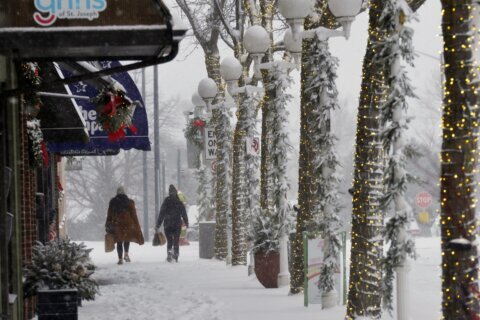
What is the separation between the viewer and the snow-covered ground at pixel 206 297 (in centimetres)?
1520

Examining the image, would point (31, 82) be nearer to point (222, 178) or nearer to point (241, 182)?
point (241, 182)

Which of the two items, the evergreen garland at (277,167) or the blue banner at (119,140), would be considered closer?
the evergreen garland at (277,167)

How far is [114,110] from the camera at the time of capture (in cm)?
1247

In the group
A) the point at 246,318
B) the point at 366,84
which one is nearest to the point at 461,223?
the point at 366,84

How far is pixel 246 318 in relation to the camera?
14.5 metres

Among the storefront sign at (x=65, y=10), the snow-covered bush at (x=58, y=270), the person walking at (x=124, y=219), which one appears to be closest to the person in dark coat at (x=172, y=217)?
the person walking at (x=124, y=219)

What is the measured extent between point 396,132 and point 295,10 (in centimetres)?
409

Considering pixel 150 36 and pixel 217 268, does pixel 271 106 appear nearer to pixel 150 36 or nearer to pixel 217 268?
pixel 217 268

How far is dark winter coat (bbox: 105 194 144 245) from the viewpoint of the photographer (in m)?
27.5

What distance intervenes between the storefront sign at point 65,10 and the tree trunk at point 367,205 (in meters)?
4.80

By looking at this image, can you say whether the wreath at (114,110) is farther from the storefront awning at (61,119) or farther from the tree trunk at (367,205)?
the storefront awning at (61,119)

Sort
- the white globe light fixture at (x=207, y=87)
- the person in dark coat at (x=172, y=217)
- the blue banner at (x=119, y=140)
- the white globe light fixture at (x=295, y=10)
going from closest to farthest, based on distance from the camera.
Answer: the white globe light fixture at (x=295, y=10) → the blue banner at (x=119, y=140) → the white globe light fixture at (x=207, y=87) → the person in dark coat at (x=172, y=217)

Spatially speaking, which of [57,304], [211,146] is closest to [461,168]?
[57,304]

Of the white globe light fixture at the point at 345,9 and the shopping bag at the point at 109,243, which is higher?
the white globe light fixture at the point at 345,9
